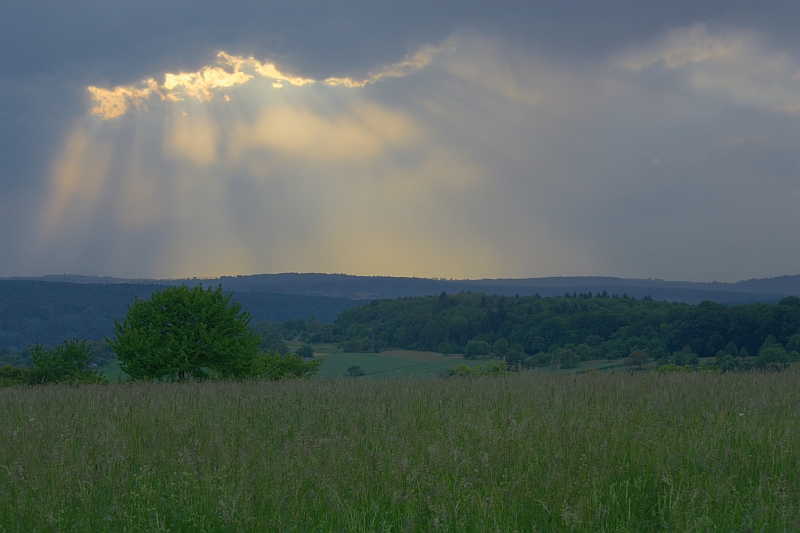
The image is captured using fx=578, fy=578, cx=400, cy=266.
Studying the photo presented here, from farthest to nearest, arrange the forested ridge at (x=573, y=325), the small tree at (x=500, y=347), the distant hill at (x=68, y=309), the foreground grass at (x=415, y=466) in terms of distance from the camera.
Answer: the distant hill at (x=68, y=309), the small tree at (x=500, y=347), the forested ridge at (x=573, y=325), the foreground grass at (x=415, y=466)

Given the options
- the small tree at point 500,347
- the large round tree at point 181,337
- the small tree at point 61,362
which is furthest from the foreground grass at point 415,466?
the small tree at point 500,347

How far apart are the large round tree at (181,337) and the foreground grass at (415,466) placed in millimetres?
13223

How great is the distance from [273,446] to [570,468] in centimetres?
284

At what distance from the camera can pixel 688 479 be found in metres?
4.60

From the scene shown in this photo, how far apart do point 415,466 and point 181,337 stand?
17.5 metres

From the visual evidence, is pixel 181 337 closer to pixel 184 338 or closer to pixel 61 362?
pixel 184 338

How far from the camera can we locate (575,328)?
83625mm

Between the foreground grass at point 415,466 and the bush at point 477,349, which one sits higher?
Answer: the foreground grass at point 415,466

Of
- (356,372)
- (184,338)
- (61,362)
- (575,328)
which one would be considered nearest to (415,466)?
(356,372)

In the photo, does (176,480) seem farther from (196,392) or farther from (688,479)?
(196,392)

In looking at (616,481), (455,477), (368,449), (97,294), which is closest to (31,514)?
(368,449)

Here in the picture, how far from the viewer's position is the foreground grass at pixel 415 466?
415cm

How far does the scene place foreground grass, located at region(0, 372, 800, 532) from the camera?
415 centimetres

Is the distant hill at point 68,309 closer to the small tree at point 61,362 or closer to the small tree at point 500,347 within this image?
the small tree at point 500,347
